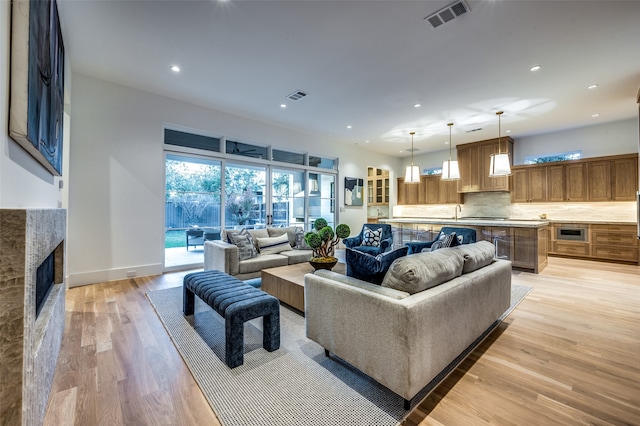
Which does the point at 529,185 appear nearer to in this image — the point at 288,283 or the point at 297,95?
the point at 297,95

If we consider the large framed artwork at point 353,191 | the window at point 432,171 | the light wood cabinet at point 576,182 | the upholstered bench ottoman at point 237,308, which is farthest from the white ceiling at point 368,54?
the window at point 432,171

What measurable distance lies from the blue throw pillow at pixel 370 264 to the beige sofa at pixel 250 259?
2260mm

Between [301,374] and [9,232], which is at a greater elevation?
[9,232]

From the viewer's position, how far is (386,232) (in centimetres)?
558

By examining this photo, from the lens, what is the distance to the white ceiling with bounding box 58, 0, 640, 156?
2.61 metres

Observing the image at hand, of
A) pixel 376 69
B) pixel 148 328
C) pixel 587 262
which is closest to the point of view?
pixel 148 328

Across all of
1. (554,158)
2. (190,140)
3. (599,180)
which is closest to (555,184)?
(599,180)

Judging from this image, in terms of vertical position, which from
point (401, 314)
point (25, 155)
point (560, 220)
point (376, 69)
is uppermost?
point (376, 69)

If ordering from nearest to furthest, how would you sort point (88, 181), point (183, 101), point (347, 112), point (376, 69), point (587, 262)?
point (376, 69), point (88, 181), point (183, 101), point (347, 112), point (587, 262)

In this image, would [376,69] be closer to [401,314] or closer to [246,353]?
[401,314]

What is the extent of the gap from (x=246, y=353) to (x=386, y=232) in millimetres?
3992

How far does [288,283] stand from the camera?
301 centimetres

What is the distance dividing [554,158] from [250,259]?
25.7ft

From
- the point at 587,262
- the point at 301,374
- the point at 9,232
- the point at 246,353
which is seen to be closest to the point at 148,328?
the point at 246,353
